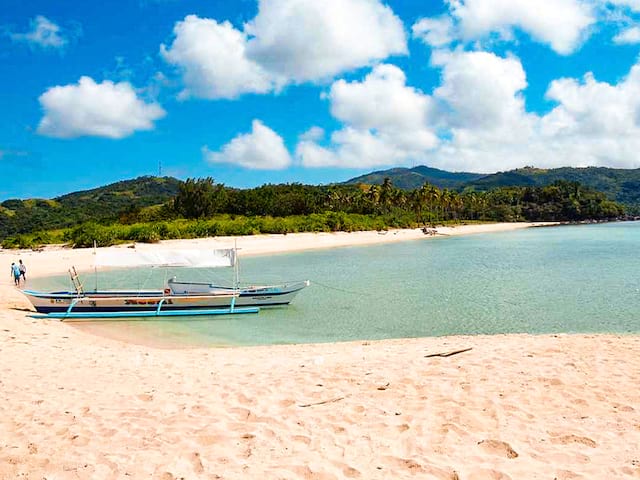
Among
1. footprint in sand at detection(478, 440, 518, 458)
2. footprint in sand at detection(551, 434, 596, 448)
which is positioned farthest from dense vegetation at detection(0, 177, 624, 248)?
footprint in sand at detection(551, 434, 596, 448)

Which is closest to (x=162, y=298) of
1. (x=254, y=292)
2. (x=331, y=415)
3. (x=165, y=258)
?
(x=165, y=258)

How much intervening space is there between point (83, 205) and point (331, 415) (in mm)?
140110

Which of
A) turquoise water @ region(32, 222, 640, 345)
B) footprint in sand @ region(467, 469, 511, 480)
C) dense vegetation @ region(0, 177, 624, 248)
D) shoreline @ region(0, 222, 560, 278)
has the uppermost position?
dense vegetation @ region(0, 177, 624, 248)

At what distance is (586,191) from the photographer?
541 feet

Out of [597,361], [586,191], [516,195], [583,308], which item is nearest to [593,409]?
[597,361]

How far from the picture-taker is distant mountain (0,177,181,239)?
97.5 metres

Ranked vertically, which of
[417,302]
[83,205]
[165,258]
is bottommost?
[417,302]

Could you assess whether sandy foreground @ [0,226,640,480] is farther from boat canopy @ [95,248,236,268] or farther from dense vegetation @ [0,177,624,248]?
dense vegetation @ [0,177,624,248]

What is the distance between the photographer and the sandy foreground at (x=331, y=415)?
5895mm

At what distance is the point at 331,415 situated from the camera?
7621 millimetres

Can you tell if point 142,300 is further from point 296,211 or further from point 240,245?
point 296,211

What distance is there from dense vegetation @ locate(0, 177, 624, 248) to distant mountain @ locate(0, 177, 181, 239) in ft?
5.92

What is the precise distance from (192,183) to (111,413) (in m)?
81.7

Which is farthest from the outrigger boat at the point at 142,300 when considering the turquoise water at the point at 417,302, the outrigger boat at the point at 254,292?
the turquoise water at the point at 417,302
